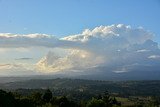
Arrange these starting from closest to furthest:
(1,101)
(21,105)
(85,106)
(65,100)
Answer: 1. (1,101)
2. (21,105)
3. (65,100)
4. (85,106)

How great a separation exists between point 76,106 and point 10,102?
30.0m

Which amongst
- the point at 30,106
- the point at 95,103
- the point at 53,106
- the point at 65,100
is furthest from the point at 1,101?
the point at 95,103

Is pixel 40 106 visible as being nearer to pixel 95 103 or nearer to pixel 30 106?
pixel 30 106

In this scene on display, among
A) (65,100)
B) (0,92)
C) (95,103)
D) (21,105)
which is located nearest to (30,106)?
(21,105)

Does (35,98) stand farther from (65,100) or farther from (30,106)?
(30,106)

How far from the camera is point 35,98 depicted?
13900cm

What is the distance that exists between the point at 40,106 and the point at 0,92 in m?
13.2

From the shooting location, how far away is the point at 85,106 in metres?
142

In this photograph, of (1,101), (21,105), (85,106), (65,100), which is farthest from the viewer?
(85,106)

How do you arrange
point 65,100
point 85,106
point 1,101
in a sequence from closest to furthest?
point 1,101 < point 65,100 < point 85,106

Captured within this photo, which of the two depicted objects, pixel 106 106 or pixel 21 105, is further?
pixel 106 106

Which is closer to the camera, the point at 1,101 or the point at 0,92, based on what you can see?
the point at 1,101

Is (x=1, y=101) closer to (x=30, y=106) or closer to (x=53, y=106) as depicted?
(x=30, y=106)

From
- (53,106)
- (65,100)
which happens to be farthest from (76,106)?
(53,106)
